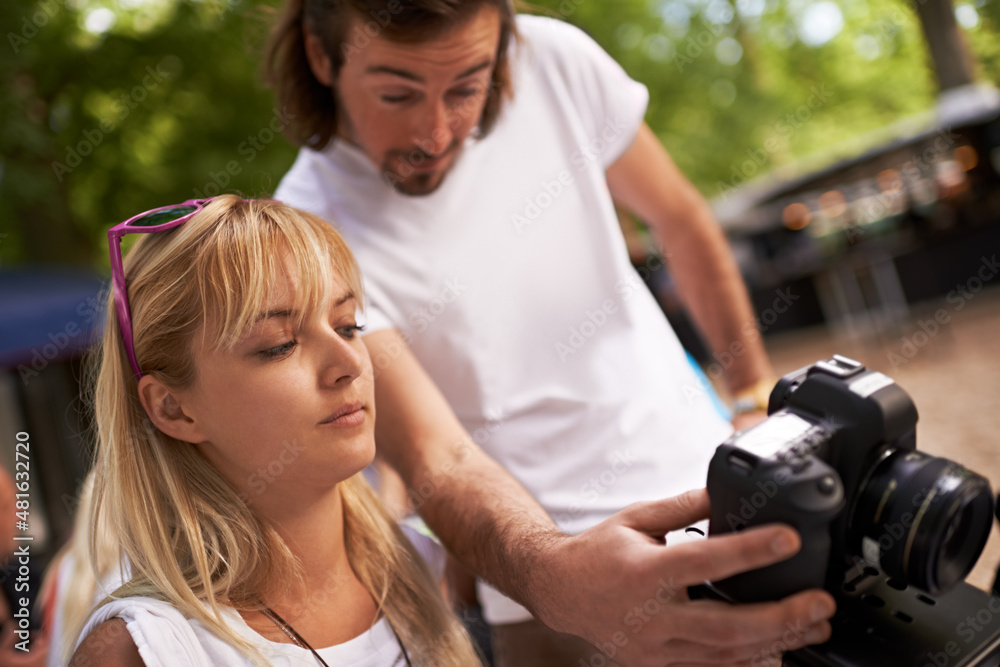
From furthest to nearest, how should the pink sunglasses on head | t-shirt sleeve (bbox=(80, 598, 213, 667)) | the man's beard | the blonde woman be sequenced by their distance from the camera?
the man's beard → the pink sunglasses on head → the blonde woman → t-shirt sleeve (bbox=(80, 598, 213, 667))

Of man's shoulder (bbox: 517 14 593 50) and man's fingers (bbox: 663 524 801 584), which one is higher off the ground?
man's shoulder (bbox: 517 14 593 50)

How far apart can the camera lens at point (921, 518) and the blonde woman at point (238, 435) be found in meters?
0.86

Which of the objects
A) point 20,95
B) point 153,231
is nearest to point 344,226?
point 153,231

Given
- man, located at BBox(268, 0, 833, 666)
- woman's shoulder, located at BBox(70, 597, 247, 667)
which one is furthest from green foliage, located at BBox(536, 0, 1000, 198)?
woman's shoulder, located at BBox(70, 597, 247, 667)

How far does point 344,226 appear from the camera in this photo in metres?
2.04

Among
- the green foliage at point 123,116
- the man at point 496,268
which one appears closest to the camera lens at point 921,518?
the man at point 496,268

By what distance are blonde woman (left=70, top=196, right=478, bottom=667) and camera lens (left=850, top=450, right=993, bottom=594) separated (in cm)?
86

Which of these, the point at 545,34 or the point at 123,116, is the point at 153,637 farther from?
the point at 123,116

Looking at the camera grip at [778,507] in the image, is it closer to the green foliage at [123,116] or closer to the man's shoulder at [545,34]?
the man's shoulder at [545,34]

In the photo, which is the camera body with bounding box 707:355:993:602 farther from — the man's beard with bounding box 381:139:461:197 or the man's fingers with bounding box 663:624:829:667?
the man's beard with bounding box 381:139:461:197

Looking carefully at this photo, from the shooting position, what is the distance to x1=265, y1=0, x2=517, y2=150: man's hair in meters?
1.80

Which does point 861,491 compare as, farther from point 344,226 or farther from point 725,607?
point 344,226

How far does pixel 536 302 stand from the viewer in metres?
2.08

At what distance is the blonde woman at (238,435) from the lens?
59.1 inches
